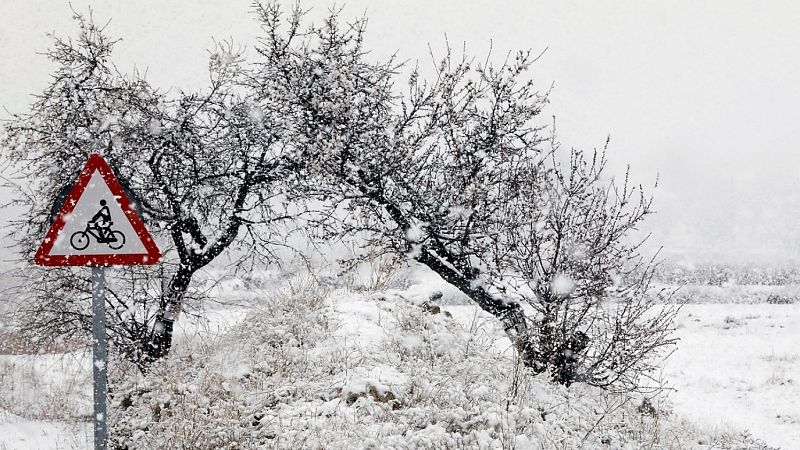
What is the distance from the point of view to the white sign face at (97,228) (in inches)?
153

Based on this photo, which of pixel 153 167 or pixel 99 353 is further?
pixel 153 167

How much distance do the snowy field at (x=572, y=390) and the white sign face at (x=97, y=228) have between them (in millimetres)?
2569

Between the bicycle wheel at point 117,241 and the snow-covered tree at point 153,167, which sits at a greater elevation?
the snow-covered tree at point 153,167

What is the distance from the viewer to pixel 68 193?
3.92m

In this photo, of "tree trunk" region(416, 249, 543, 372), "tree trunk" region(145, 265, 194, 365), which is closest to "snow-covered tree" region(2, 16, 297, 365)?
"tree trunk" region(145, 265, 194, 365)

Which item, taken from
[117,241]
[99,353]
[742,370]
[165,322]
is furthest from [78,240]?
[742,370]

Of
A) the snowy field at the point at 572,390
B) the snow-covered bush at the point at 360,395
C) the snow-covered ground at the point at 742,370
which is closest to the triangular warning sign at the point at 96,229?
the snow-covered bush at the point at 360,395

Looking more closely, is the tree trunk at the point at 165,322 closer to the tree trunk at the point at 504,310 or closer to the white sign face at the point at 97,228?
the tree trunk at the point at 504,310

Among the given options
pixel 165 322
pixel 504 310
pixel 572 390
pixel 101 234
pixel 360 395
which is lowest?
pixel 572 390

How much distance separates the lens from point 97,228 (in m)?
3.93

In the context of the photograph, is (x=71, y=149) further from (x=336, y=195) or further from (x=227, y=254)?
(x=336, y=195)

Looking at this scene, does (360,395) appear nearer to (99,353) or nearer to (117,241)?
(99,353)

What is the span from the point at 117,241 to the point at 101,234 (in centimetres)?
11

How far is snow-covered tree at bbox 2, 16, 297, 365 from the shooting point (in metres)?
7.93
